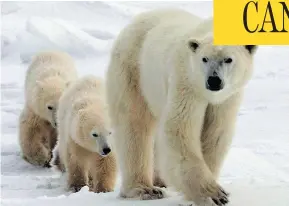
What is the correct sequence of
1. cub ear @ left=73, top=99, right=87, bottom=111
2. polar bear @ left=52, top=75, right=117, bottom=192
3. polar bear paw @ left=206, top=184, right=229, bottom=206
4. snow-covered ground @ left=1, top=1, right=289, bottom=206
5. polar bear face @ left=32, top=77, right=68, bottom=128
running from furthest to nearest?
polar bear face @ left=32, top=77, right=68, bottom=128
cub ear @ left=73, top=99, right=87, bottom=111
polar bear @ left=52, top=75, right=117, bottom=192
snow-covered ground @ left=1, top=1, right=289, bottom=206
polar bear paw @ left=206, top=184, right=229, bottom=206

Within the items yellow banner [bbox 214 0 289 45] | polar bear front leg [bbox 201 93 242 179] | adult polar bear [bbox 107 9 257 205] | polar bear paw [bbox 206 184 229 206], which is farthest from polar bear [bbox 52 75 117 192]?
polar bear paw [bbox 206 184 229 206]

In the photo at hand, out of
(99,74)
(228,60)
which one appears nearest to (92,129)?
(228,60)

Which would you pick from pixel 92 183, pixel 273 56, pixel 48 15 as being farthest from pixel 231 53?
pixel 48 15

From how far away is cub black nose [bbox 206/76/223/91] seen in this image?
12.0 feet

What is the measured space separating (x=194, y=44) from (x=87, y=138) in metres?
3.18

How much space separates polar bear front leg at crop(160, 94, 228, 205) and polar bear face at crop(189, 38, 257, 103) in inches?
5.3

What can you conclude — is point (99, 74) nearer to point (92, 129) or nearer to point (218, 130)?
point (92, 129)

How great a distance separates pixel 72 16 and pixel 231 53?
50.7 feet

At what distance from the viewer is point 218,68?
371 centimetres

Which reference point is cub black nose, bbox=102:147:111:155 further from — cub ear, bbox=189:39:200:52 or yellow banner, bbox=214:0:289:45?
cub ear, bbox=189:39:200:52

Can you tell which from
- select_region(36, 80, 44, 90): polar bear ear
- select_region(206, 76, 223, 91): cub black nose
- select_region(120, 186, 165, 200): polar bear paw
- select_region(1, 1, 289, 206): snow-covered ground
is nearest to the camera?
select_region(206, 76, 223, 91): cub black nose

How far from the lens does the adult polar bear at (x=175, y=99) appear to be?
151 inches

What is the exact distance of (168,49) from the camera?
13.9ft

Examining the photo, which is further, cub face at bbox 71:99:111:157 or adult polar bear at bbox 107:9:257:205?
cub face at bbox 71:99:111:157
